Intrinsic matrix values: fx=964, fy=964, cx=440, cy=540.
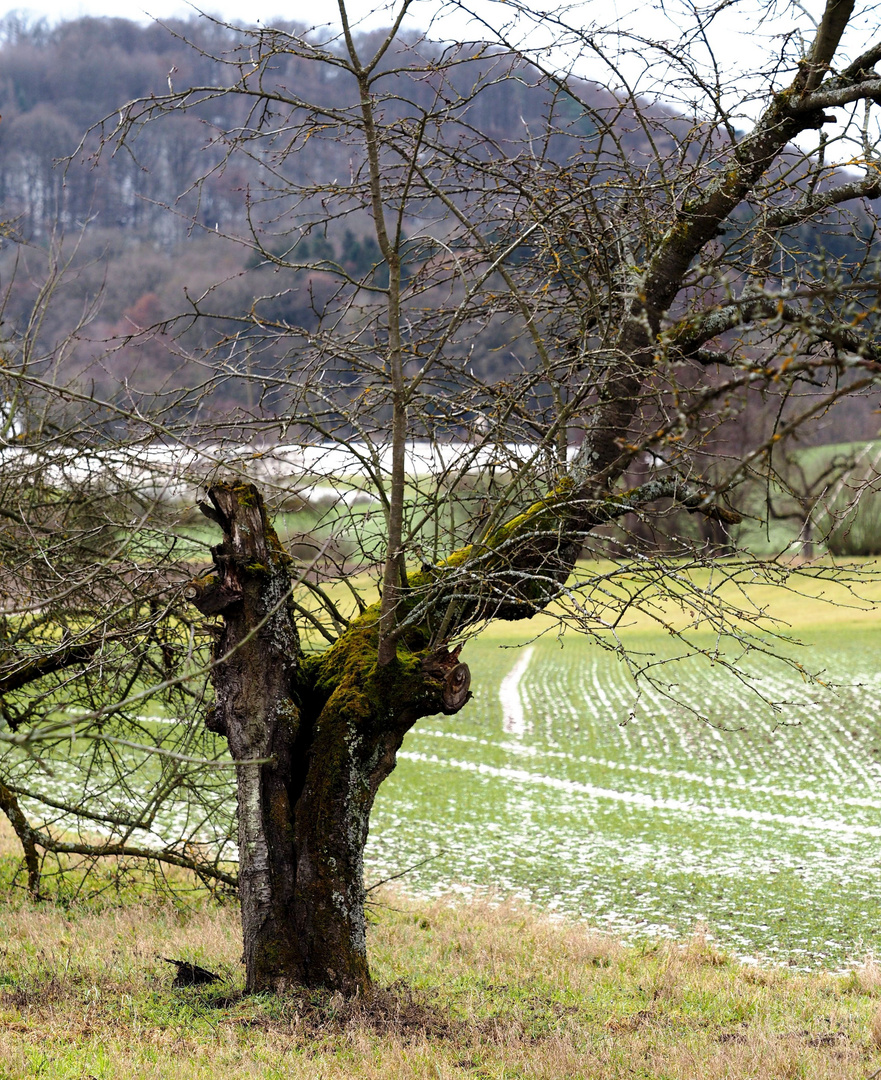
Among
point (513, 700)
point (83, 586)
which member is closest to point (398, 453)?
point (83, 586)

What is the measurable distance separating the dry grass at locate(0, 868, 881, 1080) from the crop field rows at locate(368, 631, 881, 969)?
1.92 metres

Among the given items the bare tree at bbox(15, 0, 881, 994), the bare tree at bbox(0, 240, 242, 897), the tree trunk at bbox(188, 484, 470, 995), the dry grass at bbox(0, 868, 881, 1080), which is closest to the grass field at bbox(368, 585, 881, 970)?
the bare tree at bbox(15, 0, 881, 994)

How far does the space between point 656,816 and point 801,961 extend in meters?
7.57

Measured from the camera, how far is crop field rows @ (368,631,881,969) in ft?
37.6

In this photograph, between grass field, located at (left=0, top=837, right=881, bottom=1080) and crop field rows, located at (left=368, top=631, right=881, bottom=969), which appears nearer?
grass field, located at (left=0, top=837, right=881, bottom=1080)

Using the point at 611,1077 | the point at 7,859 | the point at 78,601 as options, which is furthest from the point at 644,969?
the point at 7,859

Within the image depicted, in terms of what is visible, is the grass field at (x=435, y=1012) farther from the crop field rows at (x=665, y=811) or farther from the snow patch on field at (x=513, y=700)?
the snow patch on field at (x=513, y=700)

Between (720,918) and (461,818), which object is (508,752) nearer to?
(461,818)

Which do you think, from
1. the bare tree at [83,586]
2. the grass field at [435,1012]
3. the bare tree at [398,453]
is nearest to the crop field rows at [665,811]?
the bare tree at [398,453]

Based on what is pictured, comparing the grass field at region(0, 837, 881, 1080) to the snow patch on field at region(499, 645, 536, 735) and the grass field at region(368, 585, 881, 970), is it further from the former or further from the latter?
the snow patch on field at region(499, 645, 536, 735)

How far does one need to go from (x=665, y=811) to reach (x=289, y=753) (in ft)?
40.3

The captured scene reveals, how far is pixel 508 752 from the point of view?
22906 mm

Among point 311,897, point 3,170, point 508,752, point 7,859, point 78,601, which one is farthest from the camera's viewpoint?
point 3,170

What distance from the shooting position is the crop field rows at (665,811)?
37.6 feet
